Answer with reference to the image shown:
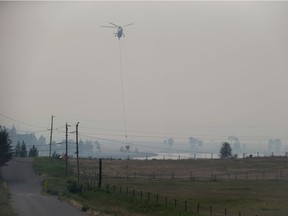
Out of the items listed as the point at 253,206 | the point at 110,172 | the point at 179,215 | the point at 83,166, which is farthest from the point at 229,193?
the point at 83,166

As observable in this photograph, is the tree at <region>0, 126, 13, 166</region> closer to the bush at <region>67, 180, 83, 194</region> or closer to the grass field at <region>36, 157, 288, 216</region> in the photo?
the grass field at <region>36, 157, 288, 216</region>

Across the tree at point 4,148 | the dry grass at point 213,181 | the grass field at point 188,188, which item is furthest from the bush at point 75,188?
the tree at point 4,148

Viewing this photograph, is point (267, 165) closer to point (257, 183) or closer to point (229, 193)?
point (257, 183)

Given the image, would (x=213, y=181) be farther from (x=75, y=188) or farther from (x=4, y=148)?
(x=4, y=148)

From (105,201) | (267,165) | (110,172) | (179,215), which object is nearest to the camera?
(179,215)

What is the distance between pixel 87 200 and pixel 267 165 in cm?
6225

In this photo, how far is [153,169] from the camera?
108938mm

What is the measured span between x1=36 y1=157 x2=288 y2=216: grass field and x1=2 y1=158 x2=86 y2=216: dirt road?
2.23 metres

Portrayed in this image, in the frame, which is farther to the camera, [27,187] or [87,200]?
[27,187]

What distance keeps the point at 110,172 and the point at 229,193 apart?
43.5 m

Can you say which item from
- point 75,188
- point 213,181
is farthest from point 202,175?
point 75,188

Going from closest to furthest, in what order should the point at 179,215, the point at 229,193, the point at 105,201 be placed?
1. the point at 179,215
2. the point at 105,201
3. the point at 229,193

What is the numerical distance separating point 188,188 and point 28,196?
66.9 ft

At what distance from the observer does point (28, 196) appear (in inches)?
2406
